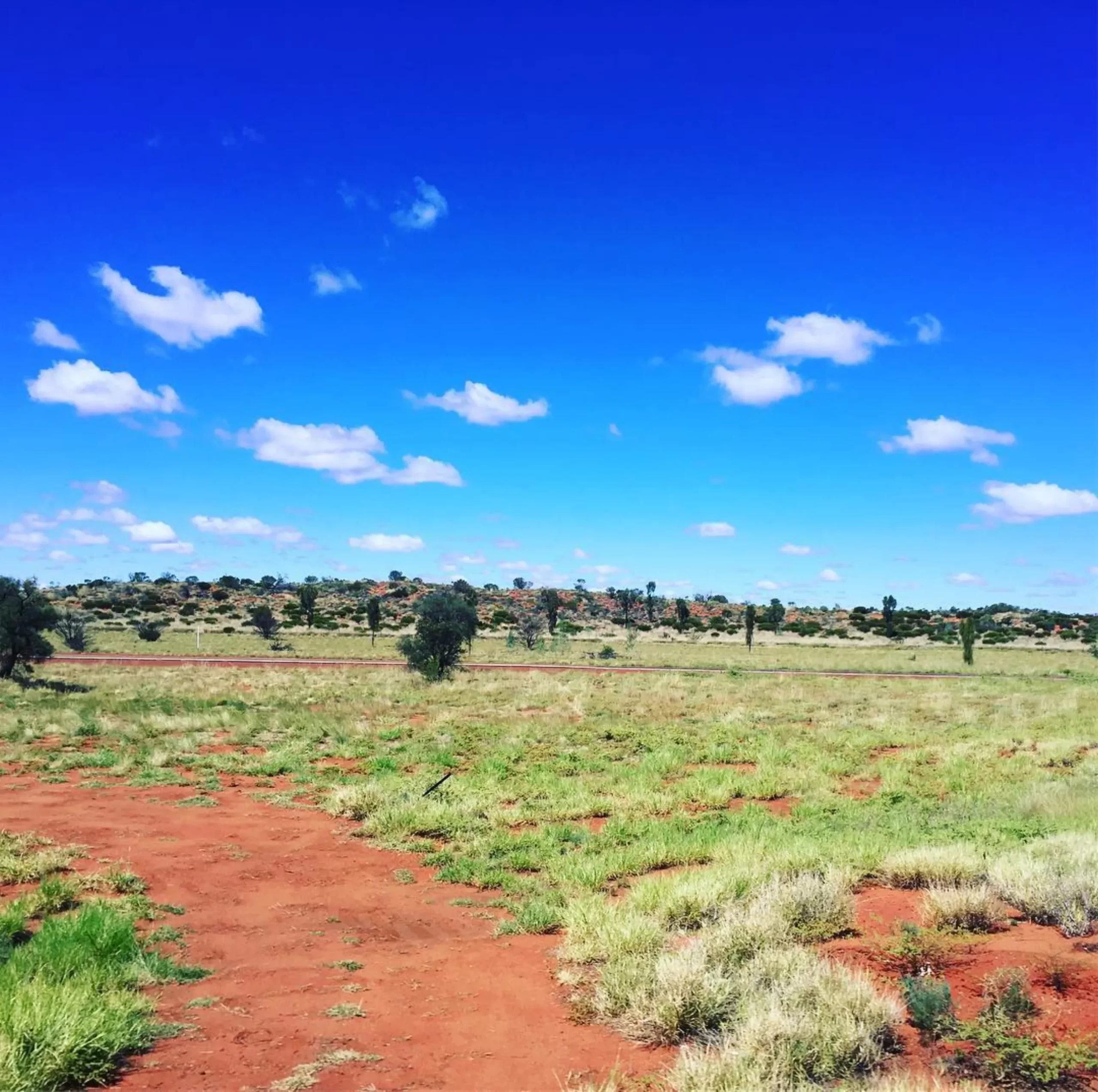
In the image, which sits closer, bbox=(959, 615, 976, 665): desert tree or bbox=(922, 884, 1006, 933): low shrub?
bbox=(922, 884, 1006, 933): low shrub

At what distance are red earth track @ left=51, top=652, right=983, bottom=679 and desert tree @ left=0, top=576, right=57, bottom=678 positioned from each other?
11002mm

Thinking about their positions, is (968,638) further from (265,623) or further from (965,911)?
(265,623)

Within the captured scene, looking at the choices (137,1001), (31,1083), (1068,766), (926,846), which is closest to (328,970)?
(137,1001)

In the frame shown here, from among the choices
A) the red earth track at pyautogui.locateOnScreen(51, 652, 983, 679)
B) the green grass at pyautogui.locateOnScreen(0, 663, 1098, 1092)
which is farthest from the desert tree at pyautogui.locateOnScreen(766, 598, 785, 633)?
the green grass at pyautogui.locateOnScreen(0, 663, 1098, 1092)

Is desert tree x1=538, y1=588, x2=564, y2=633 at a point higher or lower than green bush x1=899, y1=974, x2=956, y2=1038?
higher

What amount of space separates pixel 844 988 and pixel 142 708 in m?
24.4

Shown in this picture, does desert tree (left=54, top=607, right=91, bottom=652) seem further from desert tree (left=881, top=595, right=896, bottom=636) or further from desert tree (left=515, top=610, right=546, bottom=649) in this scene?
desert tree (left=881, top=595, right=896, bottom=636)

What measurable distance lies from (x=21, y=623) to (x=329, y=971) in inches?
1077

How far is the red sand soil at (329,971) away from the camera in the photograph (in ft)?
18.5

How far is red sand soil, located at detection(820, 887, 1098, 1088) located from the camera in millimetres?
5570

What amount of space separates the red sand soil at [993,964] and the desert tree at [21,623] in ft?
100

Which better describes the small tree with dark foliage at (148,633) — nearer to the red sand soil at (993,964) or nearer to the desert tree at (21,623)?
the desert tree at (21,623)

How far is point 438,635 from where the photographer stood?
119ft

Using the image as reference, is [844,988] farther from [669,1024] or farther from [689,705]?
[689,705]
